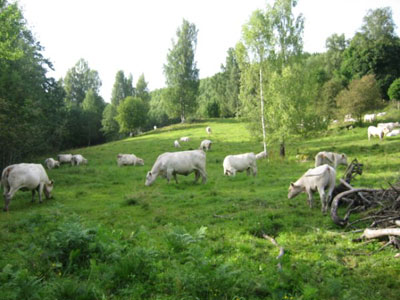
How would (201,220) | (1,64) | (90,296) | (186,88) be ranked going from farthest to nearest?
(186,88), (1,64), (201,220), (90,296)

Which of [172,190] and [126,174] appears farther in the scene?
[126,174]

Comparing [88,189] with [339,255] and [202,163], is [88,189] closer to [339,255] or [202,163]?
[202,163]

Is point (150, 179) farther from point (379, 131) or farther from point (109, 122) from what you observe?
point (109, 122)

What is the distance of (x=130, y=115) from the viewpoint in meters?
60.1

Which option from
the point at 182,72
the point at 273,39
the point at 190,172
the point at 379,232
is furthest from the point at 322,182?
the point at 182,72

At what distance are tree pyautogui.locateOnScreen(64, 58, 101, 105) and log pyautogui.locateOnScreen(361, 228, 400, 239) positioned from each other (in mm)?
73565

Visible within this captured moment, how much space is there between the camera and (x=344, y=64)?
191 ft

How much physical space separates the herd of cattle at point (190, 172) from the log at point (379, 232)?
2.63m

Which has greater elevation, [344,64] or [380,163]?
[344,64]

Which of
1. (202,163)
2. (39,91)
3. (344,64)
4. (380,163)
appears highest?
(344,64)

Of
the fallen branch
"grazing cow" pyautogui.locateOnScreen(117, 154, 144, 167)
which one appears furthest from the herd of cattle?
the fallen branch

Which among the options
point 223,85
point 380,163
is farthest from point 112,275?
point 223,85

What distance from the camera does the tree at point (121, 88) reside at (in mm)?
74438

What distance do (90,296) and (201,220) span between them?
5.43 m
